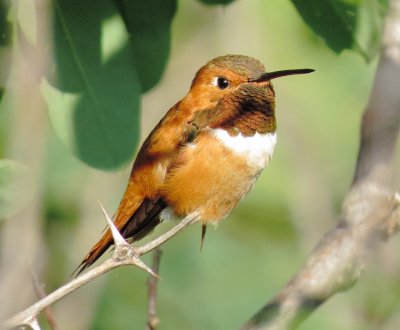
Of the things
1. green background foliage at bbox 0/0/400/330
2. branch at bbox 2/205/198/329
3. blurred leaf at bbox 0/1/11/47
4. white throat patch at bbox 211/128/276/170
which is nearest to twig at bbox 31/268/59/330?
green background foliage at bbox 0/0/400/330

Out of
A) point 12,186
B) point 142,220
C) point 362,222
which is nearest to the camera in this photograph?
point 12,186

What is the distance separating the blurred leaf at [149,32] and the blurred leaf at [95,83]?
3.2 inches

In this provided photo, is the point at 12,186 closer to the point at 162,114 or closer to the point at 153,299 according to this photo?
the point at 153,299

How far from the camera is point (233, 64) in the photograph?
3078 mm

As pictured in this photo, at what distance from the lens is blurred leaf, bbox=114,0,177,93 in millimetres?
2822

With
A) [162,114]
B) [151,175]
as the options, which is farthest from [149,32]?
[162,114]

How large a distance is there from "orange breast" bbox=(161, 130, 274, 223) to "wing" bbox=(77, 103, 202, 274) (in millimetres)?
30

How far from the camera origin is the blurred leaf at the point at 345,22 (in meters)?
2.83

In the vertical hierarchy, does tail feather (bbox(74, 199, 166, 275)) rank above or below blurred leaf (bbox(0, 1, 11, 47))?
below

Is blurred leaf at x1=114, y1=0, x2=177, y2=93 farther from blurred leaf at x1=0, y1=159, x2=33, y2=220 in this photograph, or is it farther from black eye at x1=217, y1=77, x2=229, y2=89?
blurred leaf at x1=0, y1=159, x2=33, y2=220

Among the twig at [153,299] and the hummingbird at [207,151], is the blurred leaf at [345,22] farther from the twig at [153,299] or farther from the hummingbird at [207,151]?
the twig at [153,299]

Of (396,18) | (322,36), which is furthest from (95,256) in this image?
(396,18)

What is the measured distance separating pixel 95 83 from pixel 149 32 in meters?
0.23

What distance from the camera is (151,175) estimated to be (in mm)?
3096
